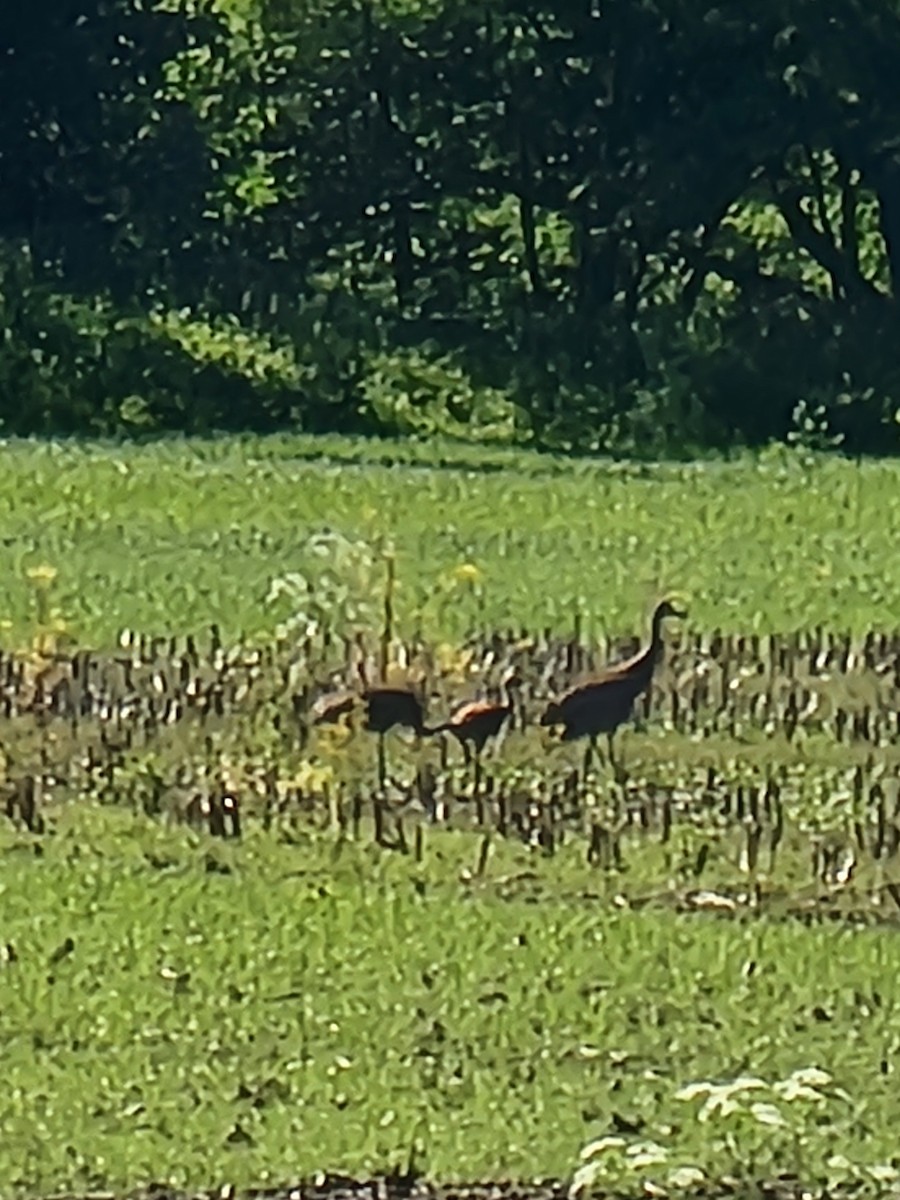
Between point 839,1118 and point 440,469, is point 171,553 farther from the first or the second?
point 839,1118

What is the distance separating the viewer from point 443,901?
9477mm

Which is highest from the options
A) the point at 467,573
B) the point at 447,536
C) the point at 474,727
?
the point at 474,727

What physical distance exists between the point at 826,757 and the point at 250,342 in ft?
65.8

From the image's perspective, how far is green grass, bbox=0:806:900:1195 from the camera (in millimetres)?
7180

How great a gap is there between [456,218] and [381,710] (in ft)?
77.5

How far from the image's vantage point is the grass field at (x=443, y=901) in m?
7.31

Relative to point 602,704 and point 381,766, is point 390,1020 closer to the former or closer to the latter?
point 381,766

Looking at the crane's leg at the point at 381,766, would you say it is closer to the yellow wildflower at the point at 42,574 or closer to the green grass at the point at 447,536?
the green grass at the point at 447,536

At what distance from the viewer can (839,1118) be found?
7418mm

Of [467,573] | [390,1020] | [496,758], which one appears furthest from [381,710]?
[467,573]

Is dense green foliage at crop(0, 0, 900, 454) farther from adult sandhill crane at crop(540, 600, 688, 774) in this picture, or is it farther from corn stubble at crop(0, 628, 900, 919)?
adult sandhill crane at crop(540, 600, 688, 774)

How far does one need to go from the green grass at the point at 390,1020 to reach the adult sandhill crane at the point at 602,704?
40.3 inches

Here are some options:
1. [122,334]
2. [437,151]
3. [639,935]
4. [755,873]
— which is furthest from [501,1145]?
[437,151]

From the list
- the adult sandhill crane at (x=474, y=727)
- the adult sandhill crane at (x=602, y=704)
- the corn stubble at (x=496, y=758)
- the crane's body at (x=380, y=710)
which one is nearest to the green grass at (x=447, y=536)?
the corn stubble at (x=496, y=758)
